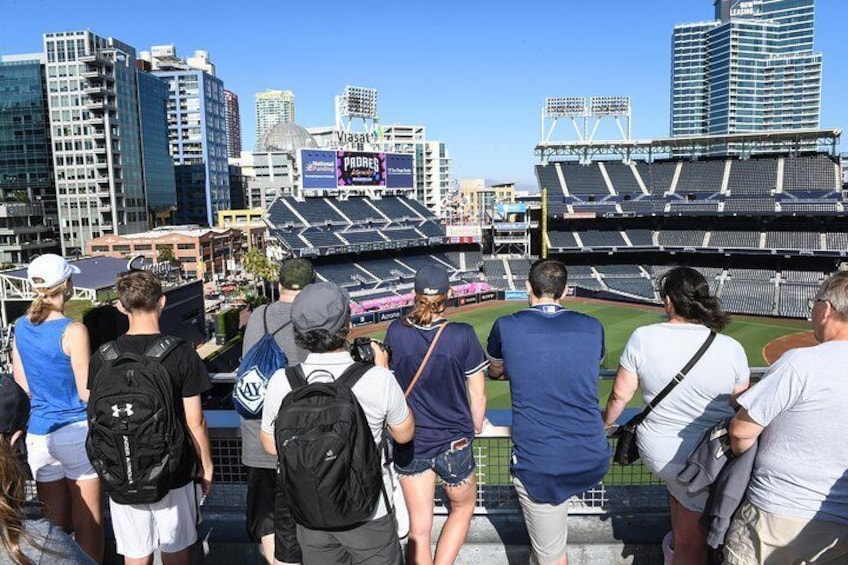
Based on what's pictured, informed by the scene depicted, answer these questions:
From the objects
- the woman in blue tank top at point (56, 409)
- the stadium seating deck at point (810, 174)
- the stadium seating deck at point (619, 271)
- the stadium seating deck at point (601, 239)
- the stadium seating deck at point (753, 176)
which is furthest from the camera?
the stadium seating deck at point (601, 239)

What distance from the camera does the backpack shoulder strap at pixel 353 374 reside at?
3006 millimetres

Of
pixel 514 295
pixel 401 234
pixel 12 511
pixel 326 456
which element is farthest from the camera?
pixel 401 234

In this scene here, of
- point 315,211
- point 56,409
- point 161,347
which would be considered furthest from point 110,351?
point 315,211

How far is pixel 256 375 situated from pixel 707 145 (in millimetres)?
57678

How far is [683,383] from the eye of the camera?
11.0 feet

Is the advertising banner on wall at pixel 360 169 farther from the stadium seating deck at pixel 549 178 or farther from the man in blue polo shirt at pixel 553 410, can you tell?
the man in blue polo shirt at pixel 553 410

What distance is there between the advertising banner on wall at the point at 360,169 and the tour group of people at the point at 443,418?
47.1m

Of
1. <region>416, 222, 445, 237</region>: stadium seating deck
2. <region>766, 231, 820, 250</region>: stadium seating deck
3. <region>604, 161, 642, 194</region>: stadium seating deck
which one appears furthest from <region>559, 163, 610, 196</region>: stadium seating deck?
<region>766, 231, 820, 250</region>: stadium seating deck

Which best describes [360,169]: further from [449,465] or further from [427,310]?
[449,465]

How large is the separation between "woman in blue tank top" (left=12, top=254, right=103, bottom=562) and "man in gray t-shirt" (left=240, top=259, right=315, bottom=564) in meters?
1.09

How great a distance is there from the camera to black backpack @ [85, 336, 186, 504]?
3232 millimetres

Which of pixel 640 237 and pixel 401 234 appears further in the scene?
pixel 401 234

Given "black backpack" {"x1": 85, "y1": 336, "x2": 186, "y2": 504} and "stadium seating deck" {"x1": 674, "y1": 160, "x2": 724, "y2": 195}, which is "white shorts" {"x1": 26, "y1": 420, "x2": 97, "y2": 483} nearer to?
"black backpack" {"x1": 85, "y1": 336, "x2": 186, "y2": 504}

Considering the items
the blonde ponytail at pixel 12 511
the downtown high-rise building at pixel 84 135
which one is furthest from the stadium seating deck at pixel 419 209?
the blonde ponytail at pixel 12 511
